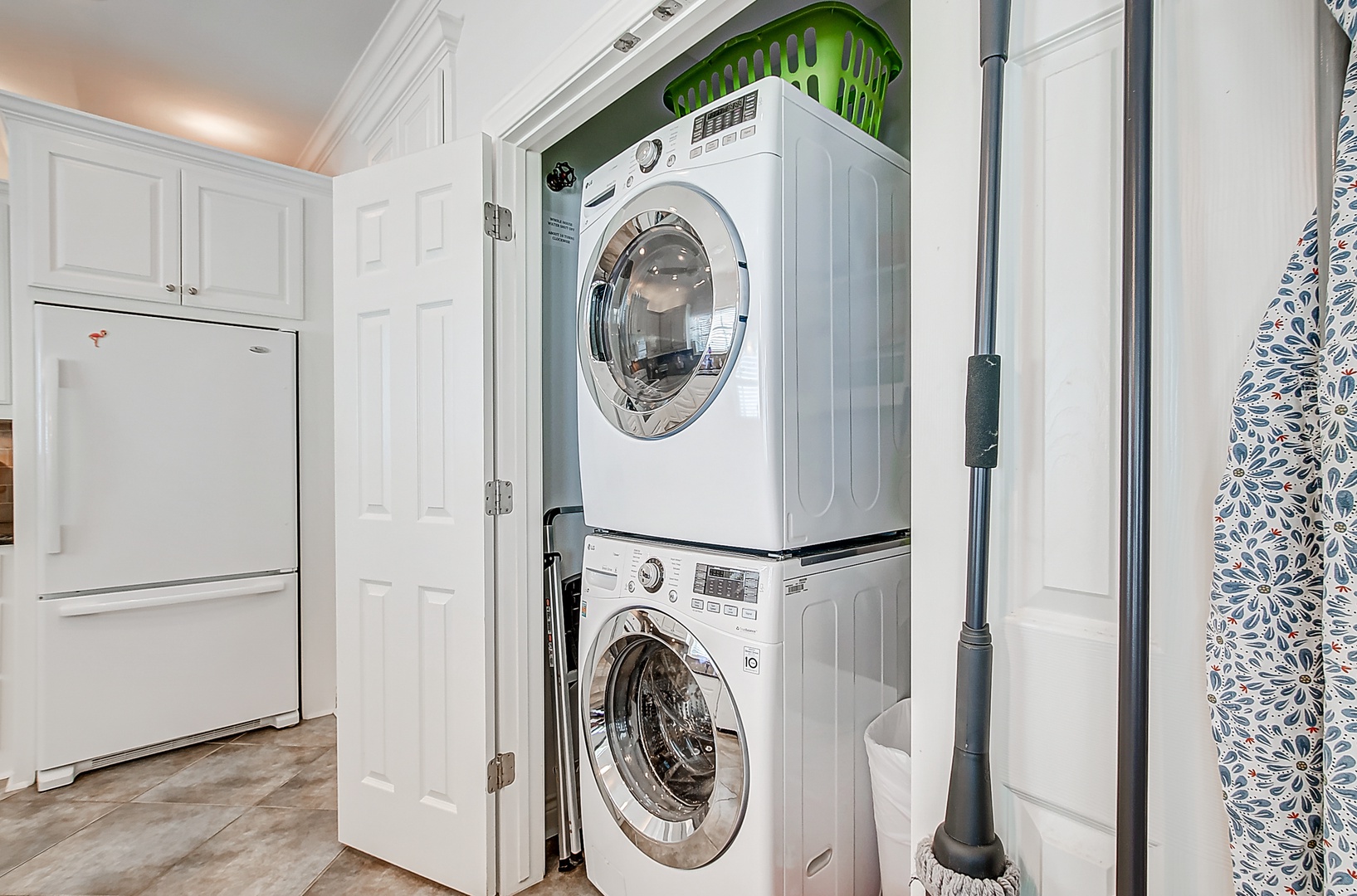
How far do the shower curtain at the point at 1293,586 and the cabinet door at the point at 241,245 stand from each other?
330cm

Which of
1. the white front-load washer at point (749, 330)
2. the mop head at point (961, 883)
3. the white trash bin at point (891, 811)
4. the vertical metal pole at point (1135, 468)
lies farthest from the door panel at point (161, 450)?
the vertical metal pole at point (1135, 468)

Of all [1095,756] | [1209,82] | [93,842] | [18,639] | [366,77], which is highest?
[366,77]

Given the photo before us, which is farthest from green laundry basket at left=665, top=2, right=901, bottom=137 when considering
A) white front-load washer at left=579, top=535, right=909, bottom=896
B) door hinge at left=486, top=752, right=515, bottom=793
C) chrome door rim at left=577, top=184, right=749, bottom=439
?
door hinge at left=486, top=752, right=515, bottom=793

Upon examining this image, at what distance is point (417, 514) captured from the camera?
199cm

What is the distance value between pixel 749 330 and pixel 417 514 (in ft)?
3.78

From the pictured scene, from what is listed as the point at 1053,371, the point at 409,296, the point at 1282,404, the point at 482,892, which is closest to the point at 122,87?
the point at 409,296

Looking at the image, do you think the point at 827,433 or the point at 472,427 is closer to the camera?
the point at 827,433

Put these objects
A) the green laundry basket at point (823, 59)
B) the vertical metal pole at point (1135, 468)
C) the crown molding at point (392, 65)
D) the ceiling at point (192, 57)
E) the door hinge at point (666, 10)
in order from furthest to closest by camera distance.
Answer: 1. the ceiling at point (192, 57)
2. the crown molding at point (392, 65)
3. the green laundry basket at point (823, 59)
4. the door hinge at point (666, 10)
5. the vertical metal pole at point (1135, 468)

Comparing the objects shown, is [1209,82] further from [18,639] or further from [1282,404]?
[18,639]

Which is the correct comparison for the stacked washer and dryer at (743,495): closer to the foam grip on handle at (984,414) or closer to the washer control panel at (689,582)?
the washer control panel at (689,582)

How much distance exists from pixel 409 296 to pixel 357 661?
108 cm

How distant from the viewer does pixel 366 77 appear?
105 inches

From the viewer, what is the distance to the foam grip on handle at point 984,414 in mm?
836

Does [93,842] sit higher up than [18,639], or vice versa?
[18,639]
